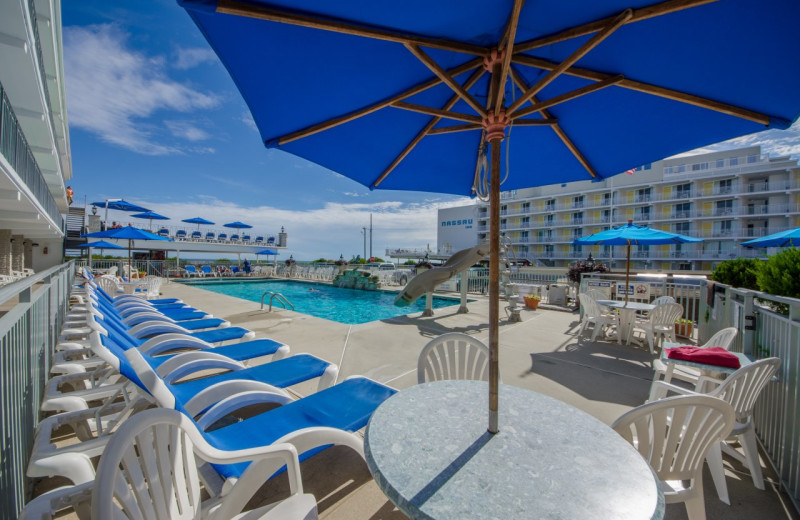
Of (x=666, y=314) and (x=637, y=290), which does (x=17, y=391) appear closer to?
(x=666, y=314)

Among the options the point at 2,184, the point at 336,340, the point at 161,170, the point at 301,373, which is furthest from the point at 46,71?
the point at 161,170

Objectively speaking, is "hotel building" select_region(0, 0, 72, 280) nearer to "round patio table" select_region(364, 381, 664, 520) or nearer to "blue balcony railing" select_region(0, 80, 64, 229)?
"blue balcony railing" select_region(0, 80, 64, 229)

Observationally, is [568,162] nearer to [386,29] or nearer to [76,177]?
[386,29]

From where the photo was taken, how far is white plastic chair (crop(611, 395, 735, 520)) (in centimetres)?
143

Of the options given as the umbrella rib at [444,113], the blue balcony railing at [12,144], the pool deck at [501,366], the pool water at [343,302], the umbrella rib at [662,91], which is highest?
the blue balcony railing at [12,144]

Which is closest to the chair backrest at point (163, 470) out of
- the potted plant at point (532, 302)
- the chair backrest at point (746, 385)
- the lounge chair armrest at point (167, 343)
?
the lounge chair armrest at point (167, 343)

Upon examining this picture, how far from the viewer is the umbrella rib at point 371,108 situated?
6.47ft

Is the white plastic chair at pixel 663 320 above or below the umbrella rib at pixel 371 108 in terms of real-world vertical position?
below

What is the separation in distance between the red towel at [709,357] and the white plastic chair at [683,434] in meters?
1.38

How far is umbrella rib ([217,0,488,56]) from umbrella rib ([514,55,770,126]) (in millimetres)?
431

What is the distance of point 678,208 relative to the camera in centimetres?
3481

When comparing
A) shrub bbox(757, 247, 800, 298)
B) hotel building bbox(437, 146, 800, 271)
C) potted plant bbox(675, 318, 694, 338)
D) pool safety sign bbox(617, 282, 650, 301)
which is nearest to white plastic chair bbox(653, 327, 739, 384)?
shrub bbox(757, 247, 800, 298)

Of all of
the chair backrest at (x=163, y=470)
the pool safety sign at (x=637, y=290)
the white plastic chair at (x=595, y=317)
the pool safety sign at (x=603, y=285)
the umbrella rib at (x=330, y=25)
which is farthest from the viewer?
the pool safety sign at (x=603, y=285)

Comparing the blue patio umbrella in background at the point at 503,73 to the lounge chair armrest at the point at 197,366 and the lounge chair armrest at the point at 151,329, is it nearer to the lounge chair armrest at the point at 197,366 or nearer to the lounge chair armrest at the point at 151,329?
the lounge chair armrest at the point at 197,366
